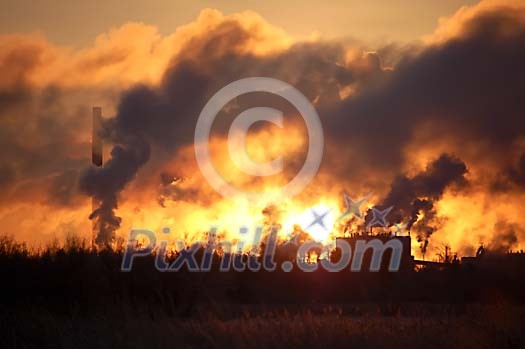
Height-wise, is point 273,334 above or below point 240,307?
below

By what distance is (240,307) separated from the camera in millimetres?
37094

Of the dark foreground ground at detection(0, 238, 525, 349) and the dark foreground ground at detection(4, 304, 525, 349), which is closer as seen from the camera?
the dark foreground ground at detection(4, 304, 525, 349)

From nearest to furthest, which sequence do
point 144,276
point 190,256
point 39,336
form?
point 39,336
point 144,276
point 190,256

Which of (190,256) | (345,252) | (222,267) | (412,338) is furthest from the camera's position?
(345,252)

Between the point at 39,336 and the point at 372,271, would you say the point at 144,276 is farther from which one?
the point at 372,271

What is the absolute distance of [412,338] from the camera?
21016 mm

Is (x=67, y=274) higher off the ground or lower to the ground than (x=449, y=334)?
higher

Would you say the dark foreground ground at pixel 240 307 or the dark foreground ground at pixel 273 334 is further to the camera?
the dark foreground ground at pixel 240 307

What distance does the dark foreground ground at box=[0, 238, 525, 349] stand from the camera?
20.8 m

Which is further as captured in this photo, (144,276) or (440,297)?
(440,297)

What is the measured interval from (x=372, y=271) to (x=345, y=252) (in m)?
10.1

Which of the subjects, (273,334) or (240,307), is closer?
(273,334)

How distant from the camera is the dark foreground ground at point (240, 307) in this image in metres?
20.8

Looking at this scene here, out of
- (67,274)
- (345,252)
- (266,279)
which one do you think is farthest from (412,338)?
(345,252)
